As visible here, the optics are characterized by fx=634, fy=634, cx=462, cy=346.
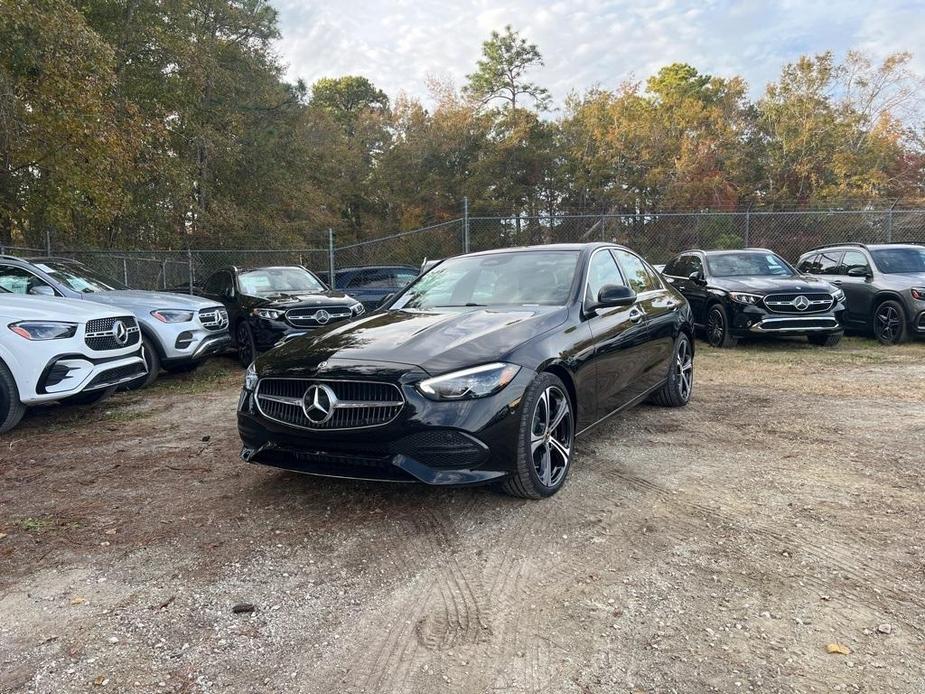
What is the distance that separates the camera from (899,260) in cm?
1033

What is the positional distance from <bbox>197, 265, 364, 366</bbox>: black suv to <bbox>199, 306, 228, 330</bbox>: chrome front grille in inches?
24.0

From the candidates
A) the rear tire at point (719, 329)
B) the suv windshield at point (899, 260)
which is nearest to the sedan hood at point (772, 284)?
the rear tire at point (719, 329)

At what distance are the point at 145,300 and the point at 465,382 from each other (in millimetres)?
6153

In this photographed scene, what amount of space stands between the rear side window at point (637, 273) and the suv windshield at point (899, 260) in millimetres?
6545

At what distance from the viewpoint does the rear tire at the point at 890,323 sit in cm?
977

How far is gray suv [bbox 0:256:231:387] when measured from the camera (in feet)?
24.3

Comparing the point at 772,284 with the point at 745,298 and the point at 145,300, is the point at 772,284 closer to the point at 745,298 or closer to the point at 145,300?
the point at 745,298

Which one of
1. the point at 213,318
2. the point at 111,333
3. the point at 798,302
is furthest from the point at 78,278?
the point at 798,302

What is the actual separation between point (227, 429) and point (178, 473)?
1248 mm

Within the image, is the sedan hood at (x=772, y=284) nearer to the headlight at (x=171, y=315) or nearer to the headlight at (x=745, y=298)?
the headlight at (x=745, y=298)

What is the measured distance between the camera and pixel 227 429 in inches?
221

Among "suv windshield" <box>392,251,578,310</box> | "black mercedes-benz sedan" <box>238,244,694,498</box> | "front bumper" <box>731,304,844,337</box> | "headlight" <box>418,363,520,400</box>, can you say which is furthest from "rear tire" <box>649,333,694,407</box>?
"front bumper" <box>731,304,844,337</box>

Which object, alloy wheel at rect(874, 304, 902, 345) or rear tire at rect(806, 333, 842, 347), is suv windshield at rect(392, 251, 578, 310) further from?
alloy wheel at rect(874, 304, 902, 345)

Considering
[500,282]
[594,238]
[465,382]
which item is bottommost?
[465,382]
